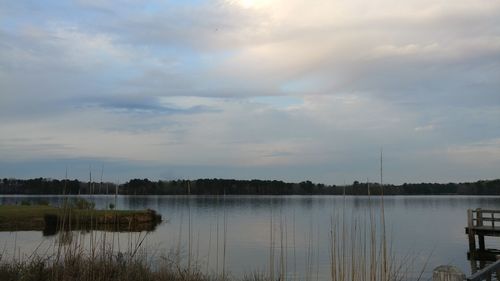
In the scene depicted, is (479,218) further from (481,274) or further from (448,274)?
(448,274)

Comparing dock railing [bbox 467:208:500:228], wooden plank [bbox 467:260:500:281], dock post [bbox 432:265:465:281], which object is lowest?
dock railing [bbox 467:208:500:228]

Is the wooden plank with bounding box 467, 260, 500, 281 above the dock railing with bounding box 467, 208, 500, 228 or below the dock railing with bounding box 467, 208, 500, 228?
above

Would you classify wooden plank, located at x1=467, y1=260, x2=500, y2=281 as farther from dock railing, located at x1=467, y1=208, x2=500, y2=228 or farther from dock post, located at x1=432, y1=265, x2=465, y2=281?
dock railing, located at x1=467, y1=208, x2=500, y2=228

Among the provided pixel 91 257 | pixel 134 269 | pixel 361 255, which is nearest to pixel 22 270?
pixel 91 257

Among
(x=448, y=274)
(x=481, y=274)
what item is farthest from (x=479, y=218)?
(x=448, y=274)

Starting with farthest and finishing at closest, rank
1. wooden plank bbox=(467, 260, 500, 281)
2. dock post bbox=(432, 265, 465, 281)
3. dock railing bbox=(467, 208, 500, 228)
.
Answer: dock railing bbox=(467, 208, 500, 228) < wooden plank bbox=(467, 260, 500, 281) < dock post bbox=(432, 265, 465, 281)

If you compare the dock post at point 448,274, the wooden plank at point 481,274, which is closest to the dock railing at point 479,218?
the wooden plank at point 481,274

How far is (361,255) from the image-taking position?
6.93 m

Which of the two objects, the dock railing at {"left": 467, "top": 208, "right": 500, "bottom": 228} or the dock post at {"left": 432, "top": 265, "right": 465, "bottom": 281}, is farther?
the dock railing at {"left": 467, "top": 208, "right": 500, "bottom": 228}

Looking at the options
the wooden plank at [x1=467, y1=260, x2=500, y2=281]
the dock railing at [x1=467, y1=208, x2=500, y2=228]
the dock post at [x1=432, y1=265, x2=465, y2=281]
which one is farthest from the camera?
the dock railing at [x1=467, y1=208, x2=500, y2=228]

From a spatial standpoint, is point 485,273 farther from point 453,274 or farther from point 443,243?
point 443,243

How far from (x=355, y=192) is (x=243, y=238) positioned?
24790 mm

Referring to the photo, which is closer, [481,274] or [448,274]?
[448,274]

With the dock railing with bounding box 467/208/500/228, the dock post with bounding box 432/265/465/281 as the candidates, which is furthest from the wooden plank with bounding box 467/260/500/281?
the dock railing with bounding box 467/208/500/228
